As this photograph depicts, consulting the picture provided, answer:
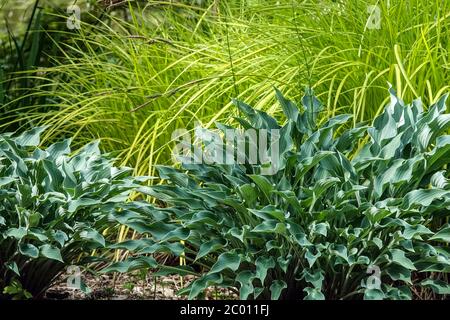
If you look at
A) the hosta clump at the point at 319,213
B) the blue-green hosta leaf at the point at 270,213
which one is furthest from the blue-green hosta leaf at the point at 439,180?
the blue-green hosta leaf at the point at 270,213

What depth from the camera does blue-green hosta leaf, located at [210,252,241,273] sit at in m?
3.45

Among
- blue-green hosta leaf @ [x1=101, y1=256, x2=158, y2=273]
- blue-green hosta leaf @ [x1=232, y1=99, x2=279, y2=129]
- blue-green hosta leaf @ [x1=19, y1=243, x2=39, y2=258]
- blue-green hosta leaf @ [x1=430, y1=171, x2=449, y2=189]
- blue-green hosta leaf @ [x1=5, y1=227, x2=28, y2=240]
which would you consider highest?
blue-green hosta leaf @ [x1=232, y1=99, x2=279, y2=129]

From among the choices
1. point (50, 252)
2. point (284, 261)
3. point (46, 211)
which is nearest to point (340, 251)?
point (284, 261)

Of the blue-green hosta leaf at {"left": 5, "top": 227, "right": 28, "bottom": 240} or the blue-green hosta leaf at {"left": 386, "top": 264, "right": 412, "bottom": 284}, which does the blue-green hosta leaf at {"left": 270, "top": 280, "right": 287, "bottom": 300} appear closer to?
the blue-green hosta leaf at {"left": 386, "top": 264, "right": 412, "bottom": 284}

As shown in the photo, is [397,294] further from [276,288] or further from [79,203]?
[79,203]

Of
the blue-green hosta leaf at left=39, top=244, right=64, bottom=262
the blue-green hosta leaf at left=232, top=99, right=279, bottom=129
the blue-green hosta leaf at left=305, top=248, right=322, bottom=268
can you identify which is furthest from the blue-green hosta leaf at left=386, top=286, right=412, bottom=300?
the blue-green hosta leaf at left=39, top=244, right=64, bottom=262

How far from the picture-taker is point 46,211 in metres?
3.80

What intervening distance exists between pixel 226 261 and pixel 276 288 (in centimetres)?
22

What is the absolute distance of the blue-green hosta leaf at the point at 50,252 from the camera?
11.8 ft

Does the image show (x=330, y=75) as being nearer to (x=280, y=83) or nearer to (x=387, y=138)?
(x=280, y=83)

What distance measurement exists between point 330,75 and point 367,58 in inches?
12.0

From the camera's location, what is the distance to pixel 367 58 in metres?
4.45

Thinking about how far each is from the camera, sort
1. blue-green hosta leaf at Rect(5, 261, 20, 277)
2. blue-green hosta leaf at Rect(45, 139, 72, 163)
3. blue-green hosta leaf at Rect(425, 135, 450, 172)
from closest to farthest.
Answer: blue-green hosta leaf at Rect(425, 135, 450, 172), blue-green hosta leaf at Rect(5, 261, 20, 277), blue-green hosta leaf at Rect(45, 139, 72, 163)
